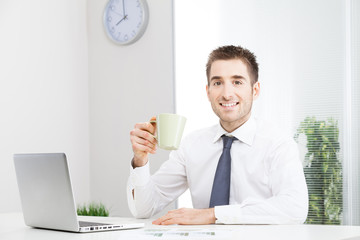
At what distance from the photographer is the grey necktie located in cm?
188

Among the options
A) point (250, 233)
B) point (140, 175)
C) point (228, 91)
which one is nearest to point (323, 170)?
point (228, 91)

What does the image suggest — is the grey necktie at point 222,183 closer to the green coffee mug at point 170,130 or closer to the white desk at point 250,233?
the white desk at point 250,233

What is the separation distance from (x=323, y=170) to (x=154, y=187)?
1.05m

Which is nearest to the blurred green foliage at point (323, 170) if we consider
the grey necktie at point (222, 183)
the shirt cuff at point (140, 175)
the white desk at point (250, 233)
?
the grey necktie at point (222, 183)

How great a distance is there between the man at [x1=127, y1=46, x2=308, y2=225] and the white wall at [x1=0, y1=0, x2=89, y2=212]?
129cm

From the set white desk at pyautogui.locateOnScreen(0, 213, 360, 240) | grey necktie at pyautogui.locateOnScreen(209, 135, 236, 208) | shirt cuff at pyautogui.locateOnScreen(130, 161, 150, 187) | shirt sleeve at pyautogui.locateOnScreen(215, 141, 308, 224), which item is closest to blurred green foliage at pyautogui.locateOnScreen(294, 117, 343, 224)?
shirt sleeve at pyautogui.locateOnScreen(215, 141, 308, 224)

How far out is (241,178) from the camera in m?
2.00

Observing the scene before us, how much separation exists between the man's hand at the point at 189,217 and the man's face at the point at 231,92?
599mm

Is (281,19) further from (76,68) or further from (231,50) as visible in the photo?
(76,68)

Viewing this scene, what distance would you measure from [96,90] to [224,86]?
68.1 inches

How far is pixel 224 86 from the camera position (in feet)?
6.74

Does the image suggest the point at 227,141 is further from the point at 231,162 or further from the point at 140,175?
the point at 140,175

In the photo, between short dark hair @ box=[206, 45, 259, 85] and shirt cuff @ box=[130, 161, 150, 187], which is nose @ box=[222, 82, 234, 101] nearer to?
short dark hair @ box=[206, 45, 259, 85]

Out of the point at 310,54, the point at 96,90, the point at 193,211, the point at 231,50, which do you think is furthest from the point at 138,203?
the point at 96,90
